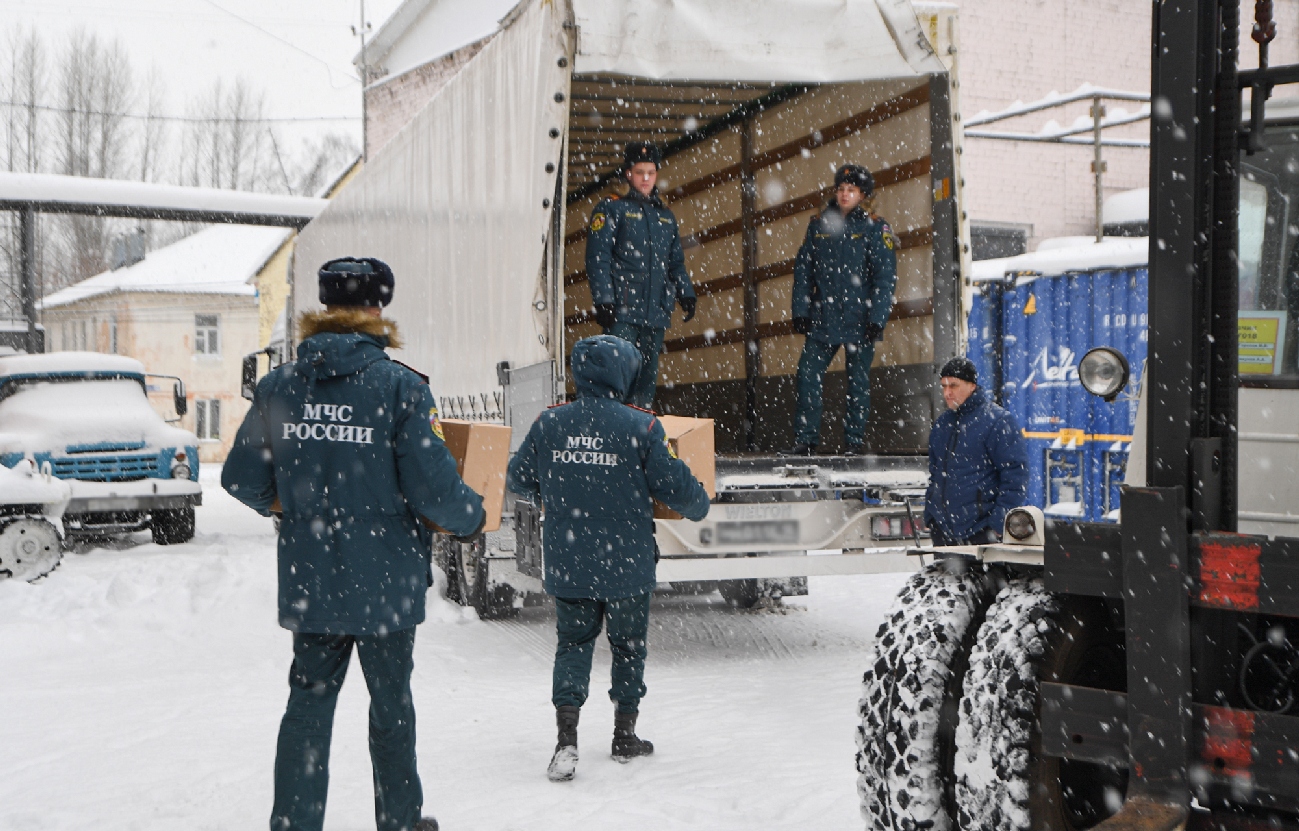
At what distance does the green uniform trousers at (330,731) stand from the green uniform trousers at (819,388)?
4689 mm

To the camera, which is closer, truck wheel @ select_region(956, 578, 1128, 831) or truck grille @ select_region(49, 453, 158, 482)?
truck wheel @ select_region(956, 578, 1128, 831)

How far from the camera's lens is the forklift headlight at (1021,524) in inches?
127

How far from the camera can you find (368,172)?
11414mm

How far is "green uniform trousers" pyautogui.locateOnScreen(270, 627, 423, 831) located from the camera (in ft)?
11.3

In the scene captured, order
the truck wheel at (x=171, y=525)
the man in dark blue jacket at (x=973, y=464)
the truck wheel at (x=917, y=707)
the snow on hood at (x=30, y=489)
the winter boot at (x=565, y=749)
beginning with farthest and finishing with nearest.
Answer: the truck wheel at (x=171, y=525), the snow on hood at (x=30, y=489), the man in dark blue jacket at (x=973, y=464), the winter boot at (x=565, y=749), the truck wheel at (x=917, y=707)

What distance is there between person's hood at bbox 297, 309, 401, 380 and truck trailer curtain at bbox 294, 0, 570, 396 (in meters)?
2.99

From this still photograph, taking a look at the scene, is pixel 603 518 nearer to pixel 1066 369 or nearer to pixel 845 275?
pixel 845 275

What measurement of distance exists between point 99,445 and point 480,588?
6709mm

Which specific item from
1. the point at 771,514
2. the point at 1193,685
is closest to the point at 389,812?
the point at 1193,685

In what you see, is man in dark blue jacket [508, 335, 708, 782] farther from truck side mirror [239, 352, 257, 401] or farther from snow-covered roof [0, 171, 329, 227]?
snow-covered roof [0, 171, 329, 227]

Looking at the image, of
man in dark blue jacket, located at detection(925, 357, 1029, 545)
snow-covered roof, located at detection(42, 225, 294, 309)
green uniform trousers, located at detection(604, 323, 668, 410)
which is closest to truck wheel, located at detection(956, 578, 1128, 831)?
man in dark blue jacket, located at detection(925, 357, 1029, 545)

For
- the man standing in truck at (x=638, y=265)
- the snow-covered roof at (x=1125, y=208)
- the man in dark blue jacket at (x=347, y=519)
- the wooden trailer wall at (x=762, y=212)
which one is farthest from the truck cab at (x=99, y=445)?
the snow-covered roof at (x=1125, y=208)

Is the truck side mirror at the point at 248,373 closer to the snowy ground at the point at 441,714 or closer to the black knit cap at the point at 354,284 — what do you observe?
the snowy ground at the point at 441,714

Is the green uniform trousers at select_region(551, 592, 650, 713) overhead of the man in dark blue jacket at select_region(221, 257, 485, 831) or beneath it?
beneath
